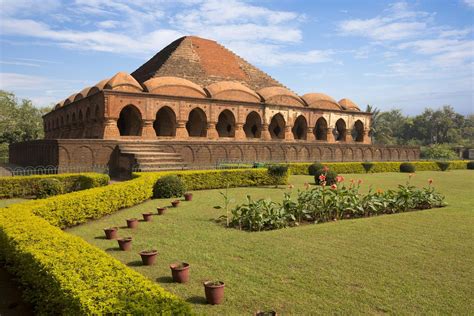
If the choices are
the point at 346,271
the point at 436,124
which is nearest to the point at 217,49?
the point at 346,271

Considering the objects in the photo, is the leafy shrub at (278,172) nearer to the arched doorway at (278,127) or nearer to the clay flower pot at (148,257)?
the clay flower pot at (148,257)

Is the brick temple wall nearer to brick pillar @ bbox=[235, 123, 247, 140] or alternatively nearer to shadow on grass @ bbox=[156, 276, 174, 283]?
brick pillar @ bbox=[235, 123, 247, 140]

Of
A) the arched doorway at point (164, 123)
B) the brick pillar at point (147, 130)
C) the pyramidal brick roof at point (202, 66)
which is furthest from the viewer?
the pyramidal brick roof at point (202, 66)

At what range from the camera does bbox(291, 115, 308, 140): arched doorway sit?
30.7 metres

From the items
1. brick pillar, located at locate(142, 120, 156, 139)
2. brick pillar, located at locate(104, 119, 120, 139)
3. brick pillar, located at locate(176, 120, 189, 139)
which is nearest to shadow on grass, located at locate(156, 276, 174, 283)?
brick pillar, located at locate(104, 119, 120, 139)

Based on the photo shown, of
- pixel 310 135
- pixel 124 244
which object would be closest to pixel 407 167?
pixel 310 135

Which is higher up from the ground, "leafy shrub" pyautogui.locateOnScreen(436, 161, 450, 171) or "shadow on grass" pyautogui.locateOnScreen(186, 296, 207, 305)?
"leafy shrub" pyautogui.locateOnScreen(436, 161, 450, 171)

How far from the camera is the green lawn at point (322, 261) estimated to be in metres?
4.32

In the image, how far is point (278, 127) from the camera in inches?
1243

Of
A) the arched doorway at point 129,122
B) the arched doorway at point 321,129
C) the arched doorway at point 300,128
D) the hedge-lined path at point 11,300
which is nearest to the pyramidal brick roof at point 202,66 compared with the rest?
the arched doorway at point 129,122

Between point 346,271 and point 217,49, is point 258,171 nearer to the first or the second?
point 346,271

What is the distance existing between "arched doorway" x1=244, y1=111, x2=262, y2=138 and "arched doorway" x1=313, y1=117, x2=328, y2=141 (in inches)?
244

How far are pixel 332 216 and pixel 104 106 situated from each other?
16.2 metres

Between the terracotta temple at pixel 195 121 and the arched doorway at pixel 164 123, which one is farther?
the arched doorway at pixel 164 123
